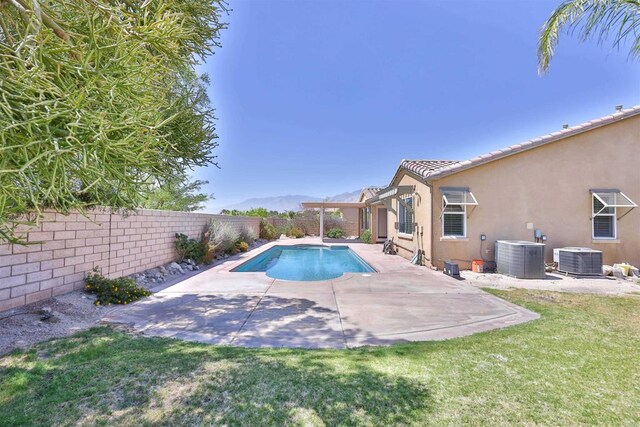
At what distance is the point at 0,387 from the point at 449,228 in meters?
14.8

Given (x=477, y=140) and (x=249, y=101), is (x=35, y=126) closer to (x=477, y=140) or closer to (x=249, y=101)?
(x=249, y=101)

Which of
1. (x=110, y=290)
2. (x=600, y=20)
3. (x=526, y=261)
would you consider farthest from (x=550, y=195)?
(x=110, y=290)

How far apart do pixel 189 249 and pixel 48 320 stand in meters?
8.42

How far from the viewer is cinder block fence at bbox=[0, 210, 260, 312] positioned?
267 inches

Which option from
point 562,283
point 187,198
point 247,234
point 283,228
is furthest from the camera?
point 283,228

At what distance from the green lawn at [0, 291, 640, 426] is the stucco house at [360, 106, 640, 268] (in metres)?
8.48

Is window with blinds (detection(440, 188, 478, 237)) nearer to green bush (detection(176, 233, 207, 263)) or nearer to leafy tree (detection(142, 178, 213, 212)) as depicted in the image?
green bush (detection(176, 233, 207, 263))

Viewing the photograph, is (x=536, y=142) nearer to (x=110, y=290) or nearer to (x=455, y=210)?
(x=455, y=210)

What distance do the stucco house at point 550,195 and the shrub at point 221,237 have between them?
12.0 m

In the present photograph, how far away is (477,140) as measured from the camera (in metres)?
29.8

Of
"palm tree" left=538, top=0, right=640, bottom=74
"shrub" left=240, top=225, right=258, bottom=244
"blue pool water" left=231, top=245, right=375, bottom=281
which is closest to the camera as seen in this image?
"palm tree" left=538, top=0, right=640, bottom=74

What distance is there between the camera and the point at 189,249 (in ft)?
48.9

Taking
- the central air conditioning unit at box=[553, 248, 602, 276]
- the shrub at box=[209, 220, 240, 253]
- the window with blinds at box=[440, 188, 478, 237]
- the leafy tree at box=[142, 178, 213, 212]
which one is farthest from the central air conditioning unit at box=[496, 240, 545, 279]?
the leafy tree at box=[142, 178, 213, 212]

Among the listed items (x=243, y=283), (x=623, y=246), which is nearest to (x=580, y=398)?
(x=243, y=283)
